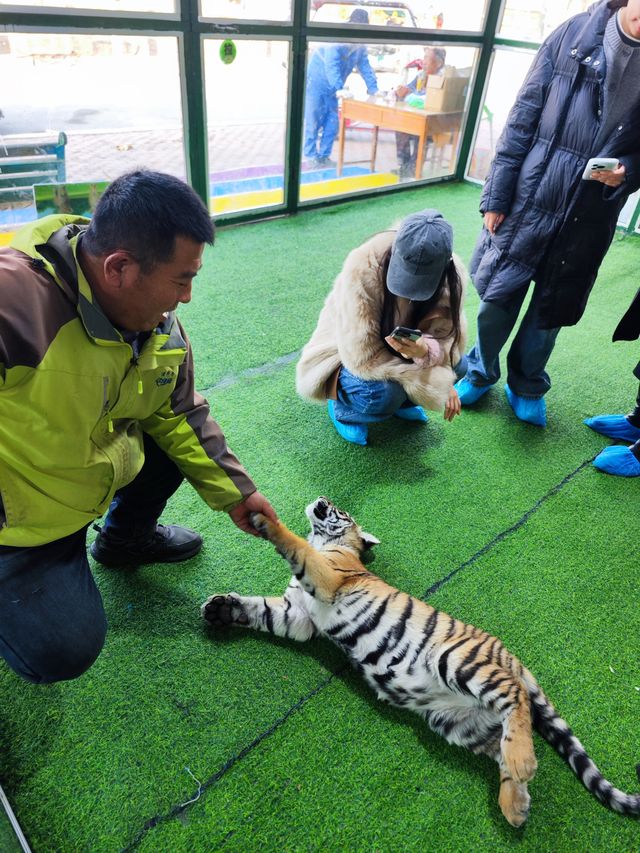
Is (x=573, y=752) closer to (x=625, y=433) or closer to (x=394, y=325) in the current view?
(x=394, y=325)

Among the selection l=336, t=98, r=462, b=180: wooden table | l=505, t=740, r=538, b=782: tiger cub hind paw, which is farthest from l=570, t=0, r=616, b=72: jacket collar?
l=336, t=98, r=462, b=180: wooden table

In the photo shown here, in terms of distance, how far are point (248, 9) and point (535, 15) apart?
149 inches

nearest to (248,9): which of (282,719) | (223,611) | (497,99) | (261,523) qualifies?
(497,99)

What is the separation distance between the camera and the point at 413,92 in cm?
682

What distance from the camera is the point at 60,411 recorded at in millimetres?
1471

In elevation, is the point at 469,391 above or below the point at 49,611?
below

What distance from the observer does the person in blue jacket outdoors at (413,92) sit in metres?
6.67

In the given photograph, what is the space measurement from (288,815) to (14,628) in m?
0.95

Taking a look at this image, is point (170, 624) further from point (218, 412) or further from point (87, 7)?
point (87, 7)

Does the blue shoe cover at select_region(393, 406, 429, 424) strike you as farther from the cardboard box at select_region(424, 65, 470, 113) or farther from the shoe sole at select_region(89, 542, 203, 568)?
the cardboard box at select_region(424, 65, 470, 113)

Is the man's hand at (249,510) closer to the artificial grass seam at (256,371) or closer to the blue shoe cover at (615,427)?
the artificial grass seam at (256,371)

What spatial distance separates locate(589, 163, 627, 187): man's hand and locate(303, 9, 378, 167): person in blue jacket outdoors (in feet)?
13.4

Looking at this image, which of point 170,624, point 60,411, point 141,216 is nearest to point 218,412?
point 170,624

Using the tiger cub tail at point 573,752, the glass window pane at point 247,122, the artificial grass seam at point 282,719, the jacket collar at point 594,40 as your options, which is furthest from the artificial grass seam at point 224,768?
the glass window pane at point 247,122
